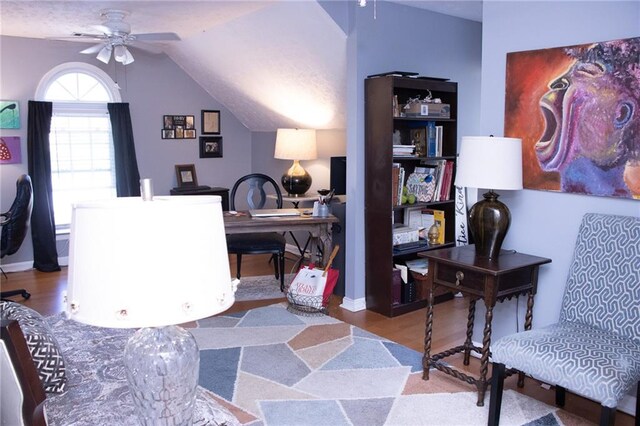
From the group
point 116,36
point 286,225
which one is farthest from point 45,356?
point 116,36

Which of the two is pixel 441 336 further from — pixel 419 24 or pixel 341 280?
pixel 419 24

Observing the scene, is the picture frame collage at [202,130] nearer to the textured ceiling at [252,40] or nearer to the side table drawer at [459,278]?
the textured ceiling at [252,40]

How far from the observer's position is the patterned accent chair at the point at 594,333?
2.09 metres

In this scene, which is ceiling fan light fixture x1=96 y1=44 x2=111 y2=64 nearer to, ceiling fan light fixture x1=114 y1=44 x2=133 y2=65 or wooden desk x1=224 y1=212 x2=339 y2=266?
ceiling fan light fixture x1=114 y1=44 x2=133 y2=65

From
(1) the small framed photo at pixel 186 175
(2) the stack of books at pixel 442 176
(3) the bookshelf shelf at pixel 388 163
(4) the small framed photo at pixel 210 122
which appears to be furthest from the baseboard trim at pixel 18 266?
(2) the stack of books at pixel 442 176

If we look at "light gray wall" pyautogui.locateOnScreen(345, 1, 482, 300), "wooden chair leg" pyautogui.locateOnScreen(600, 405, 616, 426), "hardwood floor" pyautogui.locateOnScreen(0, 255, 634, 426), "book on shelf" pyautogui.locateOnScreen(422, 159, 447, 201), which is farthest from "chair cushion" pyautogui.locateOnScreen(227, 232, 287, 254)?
"wooden chair leg" pyautogui.locateOnScreen(600, 405, 616, 426)

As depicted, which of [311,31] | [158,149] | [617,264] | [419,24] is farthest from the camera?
[158,149]

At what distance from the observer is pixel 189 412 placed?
1258mm

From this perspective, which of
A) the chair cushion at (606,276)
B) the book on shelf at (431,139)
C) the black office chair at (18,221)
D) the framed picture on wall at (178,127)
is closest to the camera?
the chair cushion at (606,276)

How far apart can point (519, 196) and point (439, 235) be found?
4.93ft

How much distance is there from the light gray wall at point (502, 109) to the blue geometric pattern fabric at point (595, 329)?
0.22m

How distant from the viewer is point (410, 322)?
4.04 m

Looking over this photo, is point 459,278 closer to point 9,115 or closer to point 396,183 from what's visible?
point 396,183

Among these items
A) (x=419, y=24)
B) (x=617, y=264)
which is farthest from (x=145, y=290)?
(x=419, y=24)
